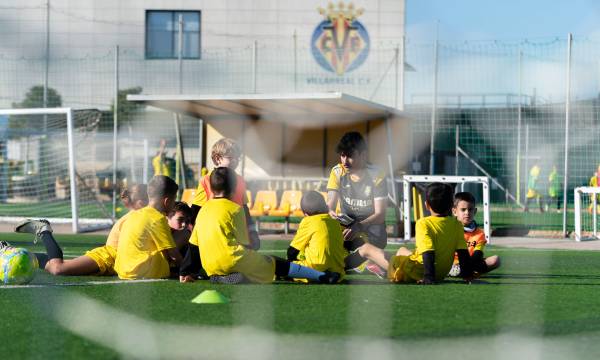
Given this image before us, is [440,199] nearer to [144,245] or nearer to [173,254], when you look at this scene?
[173,254]

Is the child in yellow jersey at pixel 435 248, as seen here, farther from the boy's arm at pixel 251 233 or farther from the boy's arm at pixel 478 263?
the boy's arm at pixel 251 233

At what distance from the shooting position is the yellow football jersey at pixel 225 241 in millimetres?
7449

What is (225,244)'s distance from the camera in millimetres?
7449

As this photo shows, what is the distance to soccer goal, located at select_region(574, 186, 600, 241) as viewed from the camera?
15.6 metres

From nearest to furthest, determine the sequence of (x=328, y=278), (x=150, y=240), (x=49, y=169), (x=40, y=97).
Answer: (x=328, y=278) < (x=150, y=240) < (x=40, y=97) < (x=49, y=169)

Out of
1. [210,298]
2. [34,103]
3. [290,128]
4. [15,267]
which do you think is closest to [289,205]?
[290,128]

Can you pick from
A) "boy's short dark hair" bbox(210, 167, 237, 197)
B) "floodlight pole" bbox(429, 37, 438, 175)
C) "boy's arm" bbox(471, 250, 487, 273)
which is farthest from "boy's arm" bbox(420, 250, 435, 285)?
"floodlight pole" bbox(429, 37, 438, 175)

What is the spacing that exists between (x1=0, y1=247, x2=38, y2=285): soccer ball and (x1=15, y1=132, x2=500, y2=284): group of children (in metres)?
0.67

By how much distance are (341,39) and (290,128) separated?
14.5 meters

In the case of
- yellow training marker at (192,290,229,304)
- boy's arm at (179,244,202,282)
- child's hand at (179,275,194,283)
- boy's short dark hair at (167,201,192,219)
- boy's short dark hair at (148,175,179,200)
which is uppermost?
boy's short dark hair at (148,175,179,200)

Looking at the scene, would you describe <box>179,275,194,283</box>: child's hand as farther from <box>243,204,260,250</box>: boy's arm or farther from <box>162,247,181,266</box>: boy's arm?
<box>243,204,260,250</box>: boy's arm

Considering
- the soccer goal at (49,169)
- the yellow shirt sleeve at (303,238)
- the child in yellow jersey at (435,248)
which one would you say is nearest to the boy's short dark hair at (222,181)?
the yellow shirt sleeve at (303,238)

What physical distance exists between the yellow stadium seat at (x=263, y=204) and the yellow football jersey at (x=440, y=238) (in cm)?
877

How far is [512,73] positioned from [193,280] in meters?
9.76
